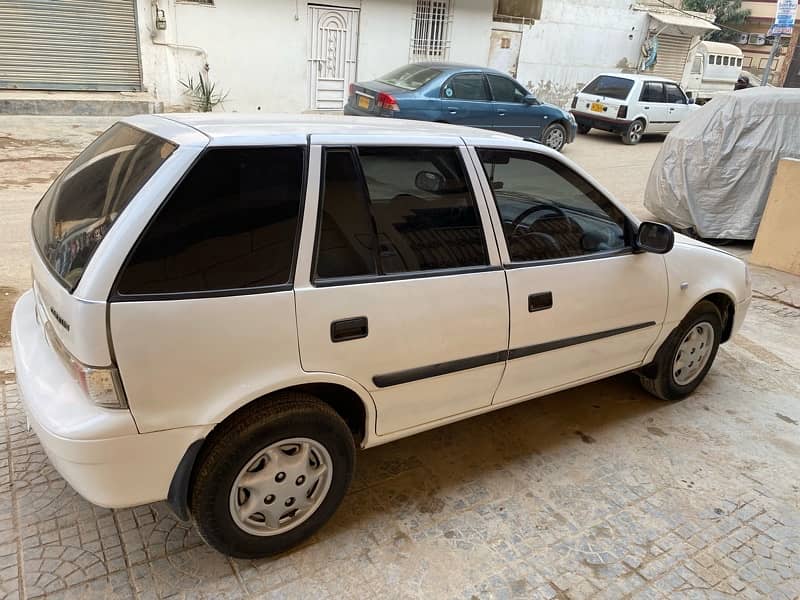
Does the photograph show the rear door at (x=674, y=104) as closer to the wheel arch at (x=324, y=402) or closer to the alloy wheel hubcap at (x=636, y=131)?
the alloy wheel hubcap at (x=636, y=131)

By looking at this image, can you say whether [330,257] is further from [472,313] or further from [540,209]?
[540,209]

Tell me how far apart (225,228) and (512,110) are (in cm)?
1028

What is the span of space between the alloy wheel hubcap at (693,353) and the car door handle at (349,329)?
233 centimetres

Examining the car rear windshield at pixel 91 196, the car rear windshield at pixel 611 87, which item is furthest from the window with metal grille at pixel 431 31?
the car rear windshield at pixel 91 196

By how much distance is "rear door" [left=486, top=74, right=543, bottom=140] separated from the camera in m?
11.3

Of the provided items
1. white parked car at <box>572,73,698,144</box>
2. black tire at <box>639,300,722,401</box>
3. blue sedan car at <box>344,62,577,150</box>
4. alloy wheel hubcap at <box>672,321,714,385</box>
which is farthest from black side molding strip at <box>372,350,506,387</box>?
white parked car at <box>572,73,698,144</box>

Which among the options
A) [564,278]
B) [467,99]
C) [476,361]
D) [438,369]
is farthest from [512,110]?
[438,369]

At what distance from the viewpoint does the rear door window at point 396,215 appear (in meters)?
2.36

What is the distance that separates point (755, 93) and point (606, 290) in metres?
6.04

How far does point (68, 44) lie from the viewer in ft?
39.4

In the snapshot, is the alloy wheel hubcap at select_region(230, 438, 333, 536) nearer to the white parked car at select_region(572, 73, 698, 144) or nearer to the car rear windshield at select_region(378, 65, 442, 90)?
the car rear windshield at select_region(378, 65, 442, 90)

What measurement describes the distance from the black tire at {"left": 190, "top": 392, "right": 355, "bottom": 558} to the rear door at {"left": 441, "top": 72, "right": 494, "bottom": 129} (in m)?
8.97

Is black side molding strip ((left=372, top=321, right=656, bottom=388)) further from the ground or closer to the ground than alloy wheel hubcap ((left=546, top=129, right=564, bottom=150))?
further from the ground

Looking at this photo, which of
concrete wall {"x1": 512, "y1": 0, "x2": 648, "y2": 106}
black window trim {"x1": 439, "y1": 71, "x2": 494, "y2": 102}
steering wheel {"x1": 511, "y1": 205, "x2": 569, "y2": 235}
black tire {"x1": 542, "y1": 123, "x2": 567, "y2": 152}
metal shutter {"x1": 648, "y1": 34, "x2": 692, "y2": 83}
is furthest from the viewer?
metal shutter {"x1": 648, "y1": 34, "x2": 692, "y2": 83}
